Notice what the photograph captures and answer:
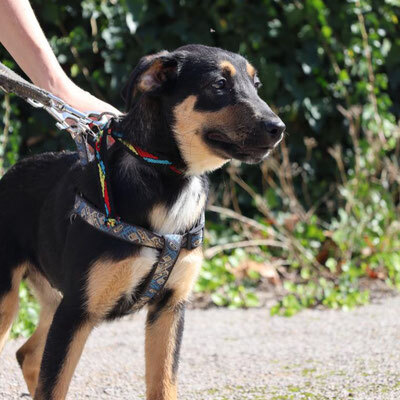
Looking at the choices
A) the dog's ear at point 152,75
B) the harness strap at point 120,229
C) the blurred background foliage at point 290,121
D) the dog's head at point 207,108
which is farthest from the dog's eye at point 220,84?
the blurred background foliage at point 290,121

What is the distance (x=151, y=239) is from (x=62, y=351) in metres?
0.60

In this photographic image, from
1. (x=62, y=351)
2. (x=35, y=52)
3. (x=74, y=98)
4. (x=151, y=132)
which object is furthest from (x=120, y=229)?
(x=35, y=52)

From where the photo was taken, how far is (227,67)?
3.48 metres

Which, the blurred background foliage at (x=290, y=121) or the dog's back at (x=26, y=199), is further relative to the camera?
the blurred background foliage at (x=290, y=121)

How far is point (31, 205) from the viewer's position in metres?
3.87

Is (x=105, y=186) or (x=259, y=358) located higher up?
(x=105, y=186)

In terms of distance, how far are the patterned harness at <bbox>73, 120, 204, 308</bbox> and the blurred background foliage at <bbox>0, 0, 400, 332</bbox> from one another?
117 inches

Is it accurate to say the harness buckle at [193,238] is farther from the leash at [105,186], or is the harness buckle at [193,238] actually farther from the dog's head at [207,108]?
the dog's head at [207,108]

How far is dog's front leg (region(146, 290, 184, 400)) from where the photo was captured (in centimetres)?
351

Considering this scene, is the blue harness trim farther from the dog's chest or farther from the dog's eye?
the dog's eye

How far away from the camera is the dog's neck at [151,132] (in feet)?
11.1

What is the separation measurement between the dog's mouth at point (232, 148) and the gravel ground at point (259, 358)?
1.39 m

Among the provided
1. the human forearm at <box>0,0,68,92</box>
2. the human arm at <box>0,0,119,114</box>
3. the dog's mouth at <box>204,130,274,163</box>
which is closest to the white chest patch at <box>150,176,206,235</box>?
the dog's mouth at <box>204,130,274,163</box>

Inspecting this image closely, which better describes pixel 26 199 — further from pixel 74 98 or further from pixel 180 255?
pixel 180 255
